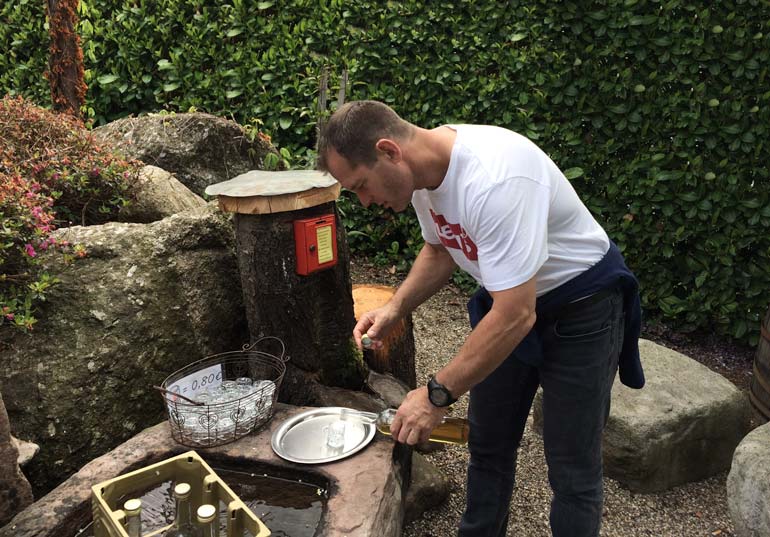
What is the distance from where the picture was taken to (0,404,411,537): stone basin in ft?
6.90

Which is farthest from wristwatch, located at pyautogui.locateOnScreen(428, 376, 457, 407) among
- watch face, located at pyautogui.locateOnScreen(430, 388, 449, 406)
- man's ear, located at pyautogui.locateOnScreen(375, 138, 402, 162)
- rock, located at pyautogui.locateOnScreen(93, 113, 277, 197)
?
rock, located at pyautogui.locateOnScreen(93, 113, 277, 197)

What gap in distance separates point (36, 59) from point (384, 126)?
5.44 metres

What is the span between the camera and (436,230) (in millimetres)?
2271

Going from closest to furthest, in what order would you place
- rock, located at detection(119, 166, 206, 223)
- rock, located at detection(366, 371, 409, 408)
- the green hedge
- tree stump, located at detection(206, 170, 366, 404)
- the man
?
1. the man
2. tree stump, located at detection(206, 170, 366, 404)
3. rock, located at detection(366, 371, 409, 408)
4. rock, located at detection(119, 166, 206, 223)
5. the green hedge

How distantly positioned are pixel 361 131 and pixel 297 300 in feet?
4.50

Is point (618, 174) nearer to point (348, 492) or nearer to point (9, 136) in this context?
point (348, 492)

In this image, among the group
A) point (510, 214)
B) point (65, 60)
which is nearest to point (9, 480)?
point (510, 214)

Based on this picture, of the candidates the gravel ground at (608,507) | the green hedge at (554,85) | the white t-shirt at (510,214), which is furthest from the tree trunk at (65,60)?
the white t-shirt at (510,214)

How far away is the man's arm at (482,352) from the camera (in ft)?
6.15

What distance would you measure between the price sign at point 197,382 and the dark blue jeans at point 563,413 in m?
1.04

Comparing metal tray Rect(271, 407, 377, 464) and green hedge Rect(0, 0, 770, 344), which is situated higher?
green hedge Rect(0, 0, 770, 344)

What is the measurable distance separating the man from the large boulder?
114cm

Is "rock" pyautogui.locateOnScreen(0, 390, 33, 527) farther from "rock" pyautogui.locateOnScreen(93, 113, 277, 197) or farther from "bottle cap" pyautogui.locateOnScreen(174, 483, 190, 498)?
"rock" pyautogui.locateOnScreen(93, 113, 277, 197)

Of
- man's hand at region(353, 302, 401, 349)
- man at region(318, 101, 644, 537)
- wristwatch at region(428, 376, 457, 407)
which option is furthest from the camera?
man's hand at region(353, 302, 401, 349)
